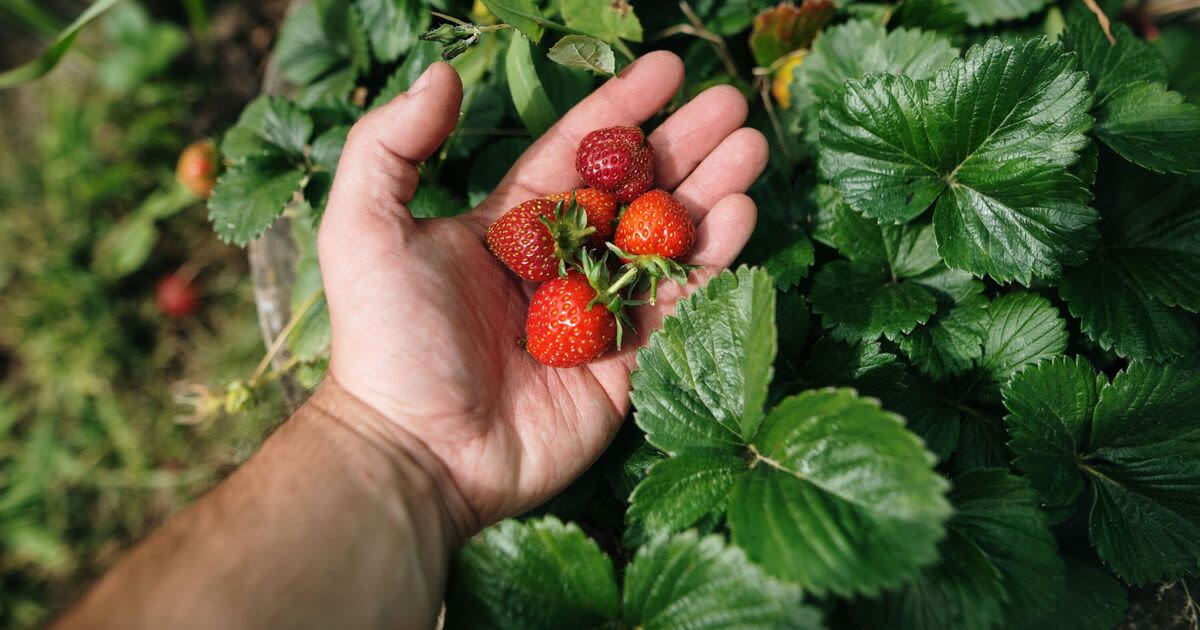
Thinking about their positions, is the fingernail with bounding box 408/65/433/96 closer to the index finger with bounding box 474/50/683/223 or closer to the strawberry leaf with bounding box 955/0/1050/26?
the index finger with bounding box 474/50/683/223

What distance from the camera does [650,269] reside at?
149 centimetres

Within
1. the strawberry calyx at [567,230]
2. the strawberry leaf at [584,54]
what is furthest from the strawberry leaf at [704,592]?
the strawberry leaf at [584,54]

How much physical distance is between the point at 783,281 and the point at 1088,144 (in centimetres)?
67

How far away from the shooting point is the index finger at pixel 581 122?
5.74ft

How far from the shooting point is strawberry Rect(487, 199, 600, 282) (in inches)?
59.1

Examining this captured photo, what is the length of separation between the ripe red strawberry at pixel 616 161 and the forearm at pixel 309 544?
0.68 metres

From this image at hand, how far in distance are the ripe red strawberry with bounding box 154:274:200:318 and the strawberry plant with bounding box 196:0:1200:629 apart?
4.12ft

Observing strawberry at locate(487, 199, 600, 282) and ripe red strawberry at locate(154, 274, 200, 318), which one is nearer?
strawberry at locate(487, 199, 600, 282)

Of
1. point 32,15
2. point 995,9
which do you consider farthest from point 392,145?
point 32,15

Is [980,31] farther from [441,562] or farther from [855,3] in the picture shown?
[441,562]

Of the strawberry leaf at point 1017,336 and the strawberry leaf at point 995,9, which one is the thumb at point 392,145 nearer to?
the strawberry leaf at point 1017,336

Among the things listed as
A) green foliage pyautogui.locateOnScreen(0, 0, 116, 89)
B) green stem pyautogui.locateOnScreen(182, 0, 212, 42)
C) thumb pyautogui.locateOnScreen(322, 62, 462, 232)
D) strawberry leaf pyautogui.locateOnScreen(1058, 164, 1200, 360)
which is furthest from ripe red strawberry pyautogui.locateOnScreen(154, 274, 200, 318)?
strawberry leaf pyautogui.locateOnScreen(1058, 164, 1200, 360)

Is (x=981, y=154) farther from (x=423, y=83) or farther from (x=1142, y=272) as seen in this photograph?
(x=423, y=83)

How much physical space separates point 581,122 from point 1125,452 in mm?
1348
